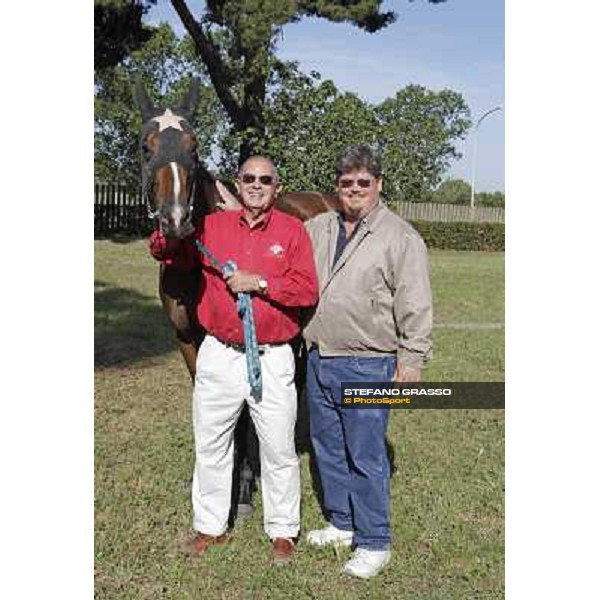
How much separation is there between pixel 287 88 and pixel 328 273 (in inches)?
679

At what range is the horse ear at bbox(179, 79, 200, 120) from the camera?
12.6 ft

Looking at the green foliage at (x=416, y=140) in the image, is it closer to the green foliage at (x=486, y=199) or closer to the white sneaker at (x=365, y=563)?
the green foliage at (x=486, y=199)

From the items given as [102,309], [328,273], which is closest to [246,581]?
[328,273]

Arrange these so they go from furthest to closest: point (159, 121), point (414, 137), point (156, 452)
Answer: point (414, 137)
point (156, 452)
point (159, 121)

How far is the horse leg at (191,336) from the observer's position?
4.27m

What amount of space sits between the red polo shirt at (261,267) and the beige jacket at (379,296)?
135 millimetres

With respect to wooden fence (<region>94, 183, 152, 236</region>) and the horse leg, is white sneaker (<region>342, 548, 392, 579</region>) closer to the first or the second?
the horse leg

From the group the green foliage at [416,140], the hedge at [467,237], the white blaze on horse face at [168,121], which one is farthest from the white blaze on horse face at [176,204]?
the hedge at [467,237]

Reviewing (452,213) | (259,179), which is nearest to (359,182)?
(259,179)

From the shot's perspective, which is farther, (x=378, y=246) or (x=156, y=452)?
(x=156, y=452)

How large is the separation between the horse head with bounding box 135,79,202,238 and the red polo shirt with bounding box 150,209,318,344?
0.24 m

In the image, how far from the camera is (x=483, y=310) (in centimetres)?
1292
